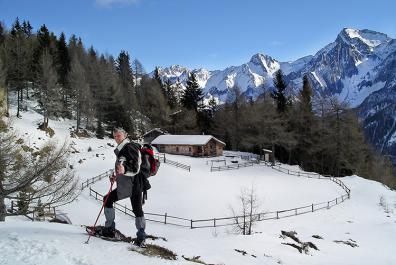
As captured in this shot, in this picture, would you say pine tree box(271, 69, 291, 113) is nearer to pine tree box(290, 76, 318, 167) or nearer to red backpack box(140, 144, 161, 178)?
pine tree box(290, 76, 318, 167)

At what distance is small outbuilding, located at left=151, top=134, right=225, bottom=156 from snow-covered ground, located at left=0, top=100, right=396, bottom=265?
4.11m

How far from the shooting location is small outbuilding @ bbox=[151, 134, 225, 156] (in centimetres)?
6375

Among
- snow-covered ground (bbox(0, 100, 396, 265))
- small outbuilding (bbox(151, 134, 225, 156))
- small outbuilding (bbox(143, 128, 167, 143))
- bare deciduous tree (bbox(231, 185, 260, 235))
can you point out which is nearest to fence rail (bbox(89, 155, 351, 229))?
bare deciduous tree (bbox(231, 185, 260, 235))

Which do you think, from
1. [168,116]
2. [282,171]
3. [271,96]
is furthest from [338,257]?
[168,116]

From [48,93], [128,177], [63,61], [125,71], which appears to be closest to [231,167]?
[48,93]

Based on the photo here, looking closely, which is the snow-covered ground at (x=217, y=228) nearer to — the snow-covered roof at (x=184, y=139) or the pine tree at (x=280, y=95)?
the snow-covered roof at (x=184, y=139)

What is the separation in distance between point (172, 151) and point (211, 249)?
51.5 meters

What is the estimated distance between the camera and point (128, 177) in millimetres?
8625

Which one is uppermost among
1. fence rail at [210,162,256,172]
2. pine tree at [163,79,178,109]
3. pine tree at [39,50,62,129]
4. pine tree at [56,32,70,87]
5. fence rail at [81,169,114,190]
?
pine tree at [56,32,70,87]

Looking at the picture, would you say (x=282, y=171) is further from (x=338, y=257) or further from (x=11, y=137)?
(x=11, y=137)

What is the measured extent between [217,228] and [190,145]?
36.3 m

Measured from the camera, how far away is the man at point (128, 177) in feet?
27.7

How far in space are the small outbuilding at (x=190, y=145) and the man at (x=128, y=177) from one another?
53.5 meters

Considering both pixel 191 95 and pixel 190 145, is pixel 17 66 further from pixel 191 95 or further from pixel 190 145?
pixel 191 95
